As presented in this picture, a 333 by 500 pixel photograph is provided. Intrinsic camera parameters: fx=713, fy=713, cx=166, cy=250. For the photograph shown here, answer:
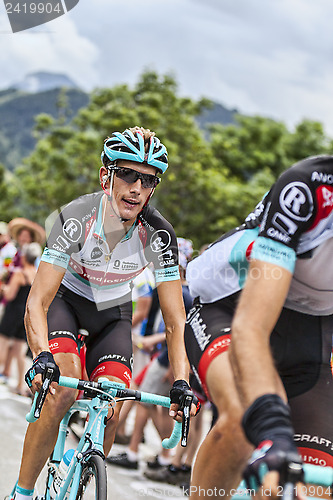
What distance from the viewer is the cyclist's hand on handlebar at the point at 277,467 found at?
1.79m

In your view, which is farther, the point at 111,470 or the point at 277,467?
the point at 111,470

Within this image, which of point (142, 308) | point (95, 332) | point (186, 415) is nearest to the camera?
point (186, 415)

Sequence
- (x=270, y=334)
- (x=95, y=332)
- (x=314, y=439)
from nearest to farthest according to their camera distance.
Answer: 1. (x=270, y=334)
2. (x=314, y=439)
3. (x=95, y=332)

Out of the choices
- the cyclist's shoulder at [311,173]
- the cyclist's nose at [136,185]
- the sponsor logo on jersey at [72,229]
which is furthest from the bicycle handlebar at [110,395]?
the cyclist's shoulder at [311,173]

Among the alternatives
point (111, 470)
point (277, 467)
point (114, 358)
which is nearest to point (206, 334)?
point (277, 467)

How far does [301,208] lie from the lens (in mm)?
2320

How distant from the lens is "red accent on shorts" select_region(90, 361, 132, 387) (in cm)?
409

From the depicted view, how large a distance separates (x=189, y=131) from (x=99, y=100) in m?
→ 5.32

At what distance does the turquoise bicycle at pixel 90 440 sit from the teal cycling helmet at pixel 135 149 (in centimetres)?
129

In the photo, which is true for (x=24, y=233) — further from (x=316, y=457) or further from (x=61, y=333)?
(x=316, y=457)

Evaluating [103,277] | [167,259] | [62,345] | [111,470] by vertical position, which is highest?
[167,259]

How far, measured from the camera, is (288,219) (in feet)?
7.63

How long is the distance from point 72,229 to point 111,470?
12.0 ft

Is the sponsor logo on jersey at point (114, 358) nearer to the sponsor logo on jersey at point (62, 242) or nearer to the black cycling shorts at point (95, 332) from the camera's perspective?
the black cycling shorts at point (95, 332)
